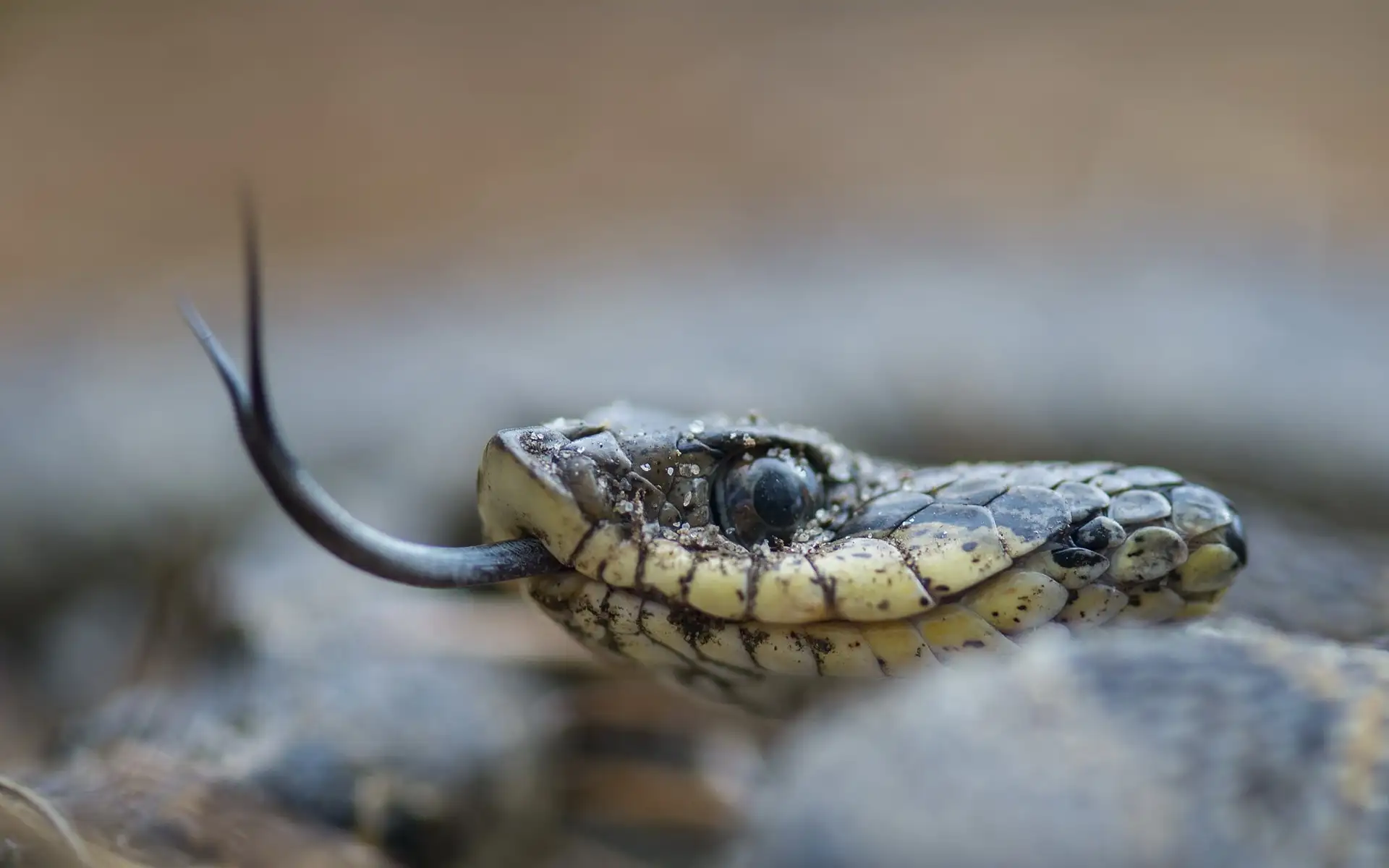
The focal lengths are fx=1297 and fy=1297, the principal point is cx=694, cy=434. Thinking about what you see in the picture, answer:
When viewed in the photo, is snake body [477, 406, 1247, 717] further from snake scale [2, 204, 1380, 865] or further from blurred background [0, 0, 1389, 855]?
blurred background [0, 0, 1389, 855]

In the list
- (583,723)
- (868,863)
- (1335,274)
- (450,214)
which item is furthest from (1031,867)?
(450,214)

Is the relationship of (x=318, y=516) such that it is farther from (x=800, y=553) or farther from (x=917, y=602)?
(x=917, y=602)

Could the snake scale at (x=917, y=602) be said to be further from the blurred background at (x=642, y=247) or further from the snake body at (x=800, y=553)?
the blurred background at (x=642, y=247)

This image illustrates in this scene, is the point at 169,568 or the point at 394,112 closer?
the point at 169,568

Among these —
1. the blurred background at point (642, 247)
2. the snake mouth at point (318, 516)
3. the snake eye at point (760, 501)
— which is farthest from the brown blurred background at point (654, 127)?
the snake mouth at point (318, 516)

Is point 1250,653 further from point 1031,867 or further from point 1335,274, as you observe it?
point 1335,274

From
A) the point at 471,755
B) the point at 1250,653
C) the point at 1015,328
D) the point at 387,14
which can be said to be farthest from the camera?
the point at 387,14

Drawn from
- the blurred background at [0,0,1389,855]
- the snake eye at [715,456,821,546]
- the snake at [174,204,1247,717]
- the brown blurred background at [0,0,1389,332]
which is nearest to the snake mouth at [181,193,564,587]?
the snake at [174,204,1247,717]

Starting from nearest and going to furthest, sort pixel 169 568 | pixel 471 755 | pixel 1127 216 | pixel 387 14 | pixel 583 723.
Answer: pixel 471 755
pixel 583 723
pixel 169 568
pixel 1127 216
pixel 387 14
